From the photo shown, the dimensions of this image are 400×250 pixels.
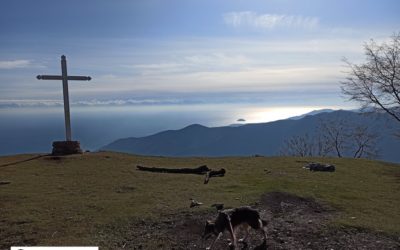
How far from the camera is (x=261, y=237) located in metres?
9.27

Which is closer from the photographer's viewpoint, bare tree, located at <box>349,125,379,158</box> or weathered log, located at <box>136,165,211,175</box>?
weathered log, located at <box>136,165,211,175</box>

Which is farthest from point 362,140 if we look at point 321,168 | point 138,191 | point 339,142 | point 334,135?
point 138,191

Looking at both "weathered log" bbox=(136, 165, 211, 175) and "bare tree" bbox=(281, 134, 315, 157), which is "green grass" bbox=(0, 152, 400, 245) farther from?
"bare tree" bbox=(281, 134, 315, 157)

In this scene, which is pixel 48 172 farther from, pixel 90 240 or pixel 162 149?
pixel 162 149

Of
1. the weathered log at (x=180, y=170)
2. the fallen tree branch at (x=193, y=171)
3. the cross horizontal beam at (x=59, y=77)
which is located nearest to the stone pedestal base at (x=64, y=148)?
the cross horizontal beam at (x=59, y=77)

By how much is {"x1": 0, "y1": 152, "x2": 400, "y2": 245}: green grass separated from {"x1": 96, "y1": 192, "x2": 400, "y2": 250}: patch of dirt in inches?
17.6

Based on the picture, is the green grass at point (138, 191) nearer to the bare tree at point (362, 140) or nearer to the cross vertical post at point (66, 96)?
the cross vertical post at point (66, 96)

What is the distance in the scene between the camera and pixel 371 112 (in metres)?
32.6

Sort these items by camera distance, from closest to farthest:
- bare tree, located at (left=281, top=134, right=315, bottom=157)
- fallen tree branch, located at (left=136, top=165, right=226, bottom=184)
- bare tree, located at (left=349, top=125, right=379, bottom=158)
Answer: fallen tree branch, located at (left=136, top=165, right=226, bottom=184), bare tree, located at (left=349, top=125, right=379, bottom=158), bare tree, located at (left=281, top=134, right=315, bottom=157)

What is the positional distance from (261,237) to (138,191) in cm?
588

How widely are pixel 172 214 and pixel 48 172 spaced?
892 centimetres

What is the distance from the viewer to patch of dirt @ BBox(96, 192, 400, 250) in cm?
895

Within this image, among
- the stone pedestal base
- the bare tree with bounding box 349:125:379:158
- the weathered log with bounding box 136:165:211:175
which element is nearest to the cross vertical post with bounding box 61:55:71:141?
the stone pedestal base

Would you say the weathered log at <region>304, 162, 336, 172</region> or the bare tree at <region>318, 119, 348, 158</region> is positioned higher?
the bare tree at <region>318, 119, 348, 158</region>
